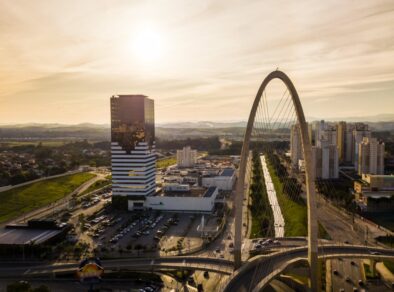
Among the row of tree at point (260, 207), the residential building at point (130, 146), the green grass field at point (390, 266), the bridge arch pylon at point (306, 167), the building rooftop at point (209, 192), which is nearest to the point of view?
the bridge arch pylon at point (306, 167)

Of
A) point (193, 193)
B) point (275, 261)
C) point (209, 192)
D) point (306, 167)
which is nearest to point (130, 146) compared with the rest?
point (193, 193)

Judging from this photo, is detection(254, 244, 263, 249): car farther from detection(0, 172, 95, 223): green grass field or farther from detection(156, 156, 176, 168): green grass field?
detection(156, 156, 176, 168): green grass field

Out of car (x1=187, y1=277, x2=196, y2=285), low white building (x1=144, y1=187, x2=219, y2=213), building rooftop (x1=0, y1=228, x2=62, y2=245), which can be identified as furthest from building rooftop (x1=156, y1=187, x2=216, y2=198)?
car (x1=187, y1=277, x2=196, y2=285)

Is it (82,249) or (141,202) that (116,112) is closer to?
(141,202)

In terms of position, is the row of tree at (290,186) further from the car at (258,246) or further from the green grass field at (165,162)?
the green grass field at (165,162)

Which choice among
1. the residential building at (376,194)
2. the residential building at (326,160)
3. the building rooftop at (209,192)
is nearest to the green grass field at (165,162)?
the residential building at (326,160)

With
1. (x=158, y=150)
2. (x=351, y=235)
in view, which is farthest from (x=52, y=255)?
(x=158, y=150)
